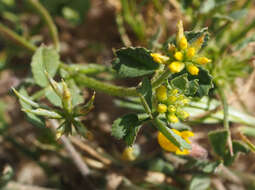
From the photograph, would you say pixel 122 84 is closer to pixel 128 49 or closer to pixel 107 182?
pixel 107 182

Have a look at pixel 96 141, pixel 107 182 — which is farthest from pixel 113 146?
pixel 107 182

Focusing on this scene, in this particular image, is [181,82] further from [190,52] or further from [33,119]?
[33,119]

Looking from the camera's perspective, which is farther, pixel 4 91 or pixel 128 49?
pixel 4 91

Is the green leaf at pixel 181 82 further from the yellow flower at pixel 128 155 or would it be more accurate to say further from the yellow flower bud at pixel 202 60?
the yellow flower at pixel 128 155

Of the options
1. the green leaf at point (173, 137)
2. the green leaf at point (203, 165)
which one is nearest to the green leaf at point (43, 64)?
the green leaf at point (173, 137)

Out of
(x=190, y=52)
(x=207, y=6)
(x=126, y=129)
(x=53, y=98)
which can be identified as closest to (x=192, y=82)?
(x=190, y=52)
